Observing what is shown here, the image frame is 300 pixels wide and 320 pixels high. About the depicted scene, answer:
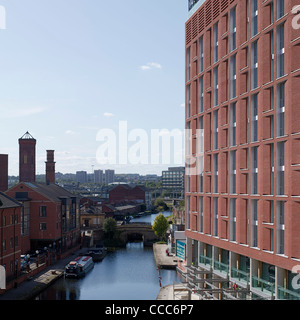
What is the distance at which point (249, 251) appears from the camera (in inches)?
1214

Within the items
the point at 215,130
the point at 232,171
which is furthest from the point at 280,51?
the point at 215,130

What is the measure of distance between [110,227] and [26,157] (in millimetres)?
21042

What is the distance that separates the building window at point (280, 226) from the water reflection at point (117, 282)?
2298 centimetres

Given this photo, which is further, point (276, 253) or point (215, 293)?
point (215, 293)

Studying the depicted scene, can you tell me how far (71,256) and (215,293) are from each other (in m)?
38.9

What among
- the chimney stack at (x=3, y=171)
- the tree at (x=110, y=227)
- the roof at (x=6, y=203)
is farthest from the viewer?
the tree at (x=110, y=227)

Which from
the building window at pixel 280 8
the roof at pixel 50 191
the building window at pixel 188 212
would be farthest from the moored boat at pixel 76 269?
the building window at pixel 280 8

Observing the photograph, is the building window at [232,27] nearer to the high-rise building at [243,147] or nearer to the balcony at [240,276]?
the high-rise building at [243,147]

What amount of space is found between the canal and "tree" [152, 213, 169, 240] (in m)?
10.9

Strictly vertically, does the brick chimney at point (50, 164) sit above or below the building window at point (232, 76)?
below

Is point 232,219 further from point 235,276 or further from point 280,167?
point 280,167

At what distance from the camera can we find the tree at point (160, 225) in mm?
82250
